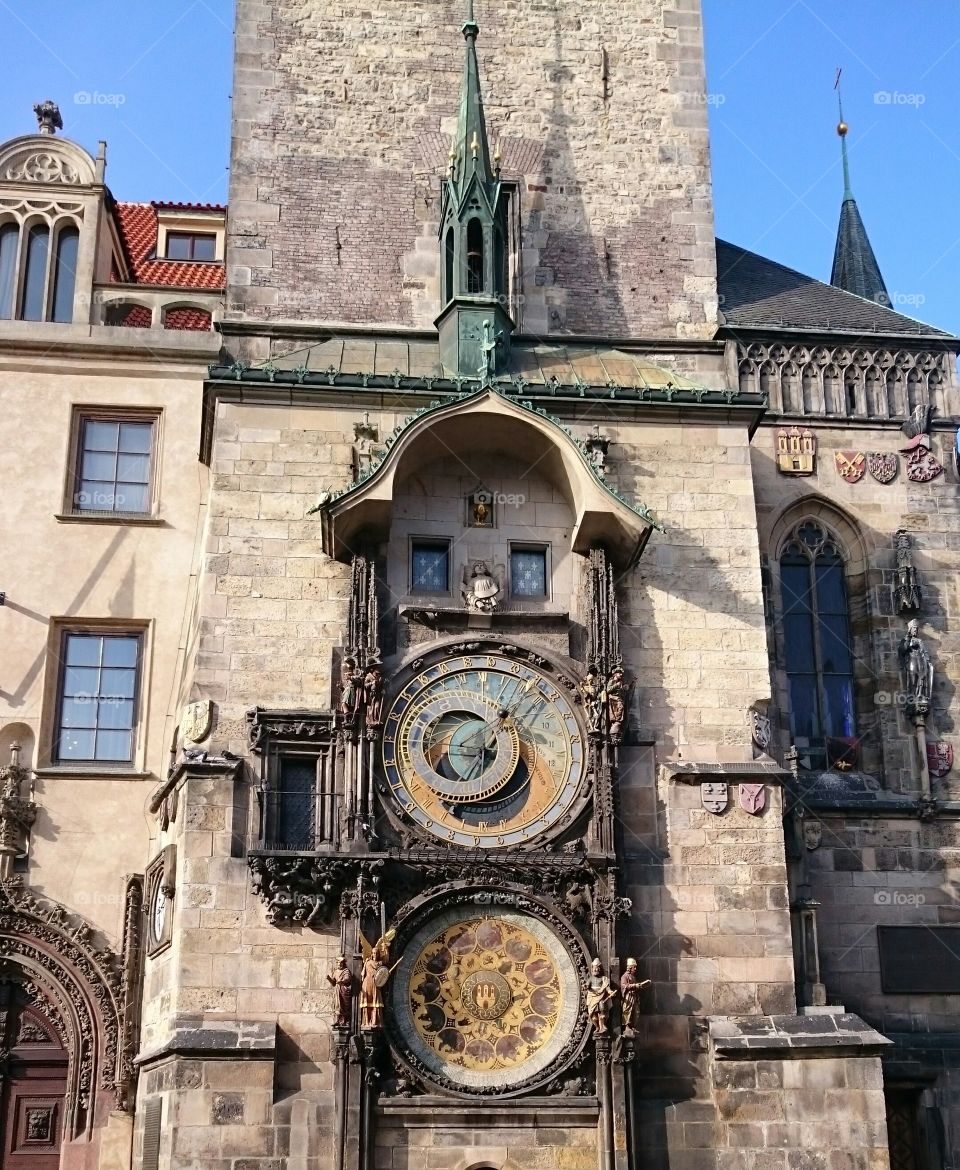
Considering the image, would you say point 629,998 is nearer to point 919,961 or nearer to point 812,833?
point 812,833

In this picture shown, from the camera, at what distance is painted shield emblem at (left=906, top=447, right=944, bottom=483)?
19359 mm

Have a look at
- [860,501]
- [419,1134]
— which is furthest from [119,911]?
[860,501]

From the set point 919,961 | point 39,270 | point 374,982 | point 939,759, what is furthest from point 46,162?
point 919,961

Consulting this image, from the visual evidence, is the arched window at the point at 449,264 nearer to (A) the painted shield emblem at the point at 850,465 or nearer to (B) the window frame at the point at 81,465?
(B) the window frame at the point at 81,465

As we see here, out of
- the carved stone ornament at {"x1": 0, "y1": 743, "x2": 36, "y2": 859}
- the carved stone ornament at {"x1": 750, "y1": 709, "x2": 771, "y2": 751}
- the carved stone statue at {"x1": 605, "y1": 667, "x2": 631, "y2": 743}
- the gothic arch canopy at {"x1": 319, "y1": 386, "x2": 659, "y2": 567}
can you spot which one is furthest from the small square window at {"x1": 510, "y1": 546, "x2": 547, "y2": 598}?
the carved stone ornament at {"x1": 0, "y1": 743, "x2": 36, "y2": 859}

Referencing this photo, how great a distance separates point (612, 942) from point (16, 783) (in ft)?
21.4

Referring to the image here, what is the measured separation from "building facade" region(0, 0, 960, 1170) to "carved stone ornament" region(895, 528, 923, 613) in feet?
0.20

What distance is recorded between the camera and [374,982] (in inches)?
564

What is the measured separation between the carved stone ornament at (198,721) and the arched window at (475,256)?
19.4 feet

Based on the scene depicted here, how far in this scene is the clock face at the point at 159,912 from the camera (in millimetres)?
15539

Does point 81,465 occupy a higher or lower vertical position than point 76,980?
higher

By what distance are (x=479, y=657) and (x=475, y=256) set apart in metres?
5.23

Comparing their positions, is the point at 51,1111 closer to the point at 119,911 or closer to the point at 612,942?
the point at 119,911

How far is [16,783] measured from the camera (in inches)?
672
